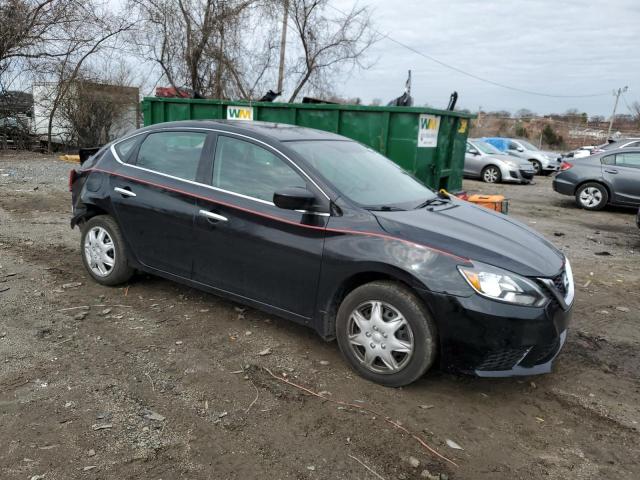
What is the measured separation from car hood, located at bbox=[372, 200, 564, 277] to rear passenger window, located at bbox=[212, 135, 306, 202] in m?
0.79

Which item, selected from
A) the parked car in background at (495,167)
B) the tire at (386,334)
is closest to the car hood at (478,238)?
the tire at (386,334)

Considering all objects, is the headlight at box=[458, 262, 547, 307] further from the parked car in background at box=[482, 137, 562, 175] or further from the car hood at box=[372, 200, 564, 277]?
the parked car in background at box=[482, 137, 562, 175]

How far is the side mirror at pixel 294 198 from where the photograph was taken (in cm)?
354

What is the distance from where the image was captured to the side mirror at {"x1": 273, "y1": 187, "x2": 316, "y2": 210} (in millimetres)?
3542

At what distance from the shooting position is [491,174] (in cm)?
1800

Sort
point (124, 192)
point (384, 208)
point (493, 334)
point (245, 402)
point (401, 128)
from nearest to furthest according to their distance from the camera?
point (493, 334) < point (245, 402) < point (384, 208) < point (124, 192) < point (401, 128)

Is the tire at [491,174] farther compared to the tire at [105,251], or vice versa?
the tire at [491,174]

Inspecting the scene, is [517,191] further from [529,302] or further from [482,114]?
[482,114]

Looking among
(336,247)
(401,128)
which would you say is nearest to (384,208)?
(336,247)

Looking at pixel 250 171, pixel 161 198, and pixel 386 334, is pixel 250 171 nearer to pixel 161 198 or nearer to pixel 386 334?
pixel 161 198

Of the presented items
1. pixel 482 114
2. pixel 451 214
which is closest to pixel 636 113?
pixel 482 114

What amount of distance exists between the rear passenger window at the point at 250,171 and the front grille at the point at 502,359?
1.70 meters

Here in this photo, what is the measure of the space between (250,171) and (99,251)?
1.95m

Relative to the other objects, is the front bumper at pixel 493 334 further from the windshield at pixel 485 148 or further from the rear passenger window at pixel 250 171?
the windshield at pixel 485 148
